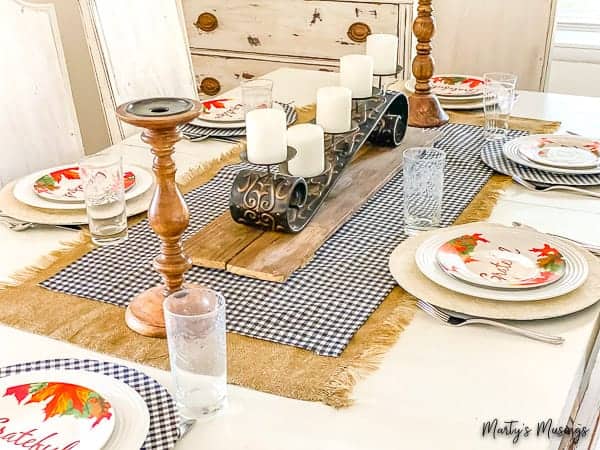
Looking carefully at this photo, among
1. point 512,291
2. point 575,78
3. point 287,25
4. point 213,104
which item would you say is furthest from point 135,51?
point 575,78

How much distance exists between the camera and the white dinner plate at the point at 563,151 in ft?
5.07

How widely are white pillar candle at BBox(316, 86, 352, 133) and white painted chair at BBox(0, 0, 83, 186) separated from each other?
2.32 ft

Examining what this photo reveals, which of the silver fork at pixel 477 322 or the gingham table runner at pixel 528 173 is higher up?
the silver fork at pixel 477 322

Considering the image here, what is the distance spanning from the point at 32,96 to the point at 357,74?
0.74m

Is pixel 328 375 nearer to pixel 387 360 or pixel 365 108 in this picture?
pixel 387 360

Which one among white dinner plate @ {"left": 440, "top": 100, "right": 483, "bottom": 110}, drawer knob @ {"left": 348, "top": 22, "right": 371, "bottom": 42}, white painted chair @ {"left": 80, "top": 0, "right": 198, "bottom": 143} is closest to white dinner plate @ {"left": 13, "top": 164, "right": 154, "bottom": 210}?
white painted chair @ {"left": 80, "top": 0, "right": 198, "bottom": 143}

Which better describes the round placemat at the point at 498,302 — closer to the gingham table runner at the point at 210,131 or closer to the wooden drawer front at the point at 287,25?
the gingham table runner at the point at 210,131

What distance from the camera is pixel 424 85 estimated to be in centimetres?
186

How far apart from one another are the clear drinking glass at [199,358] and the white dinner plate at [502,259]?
15.1 inches

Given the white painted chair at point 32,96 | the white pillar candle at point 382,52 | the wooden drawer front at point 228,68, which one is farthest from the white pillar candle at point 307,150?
the wooden drawer front at point 228,68

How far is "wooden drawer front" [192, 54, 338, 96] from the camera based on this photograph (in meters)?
3.22

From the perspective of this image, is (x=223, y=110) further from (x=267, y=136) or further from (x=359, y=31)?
(x=359, y=31)

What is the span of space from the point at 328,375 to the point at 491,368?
20 centimetres

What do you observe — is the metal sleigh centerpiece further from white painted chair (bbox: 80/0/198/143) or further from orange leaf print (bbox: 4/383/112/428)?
white painted chair (bbox: 80/0/198/143)
